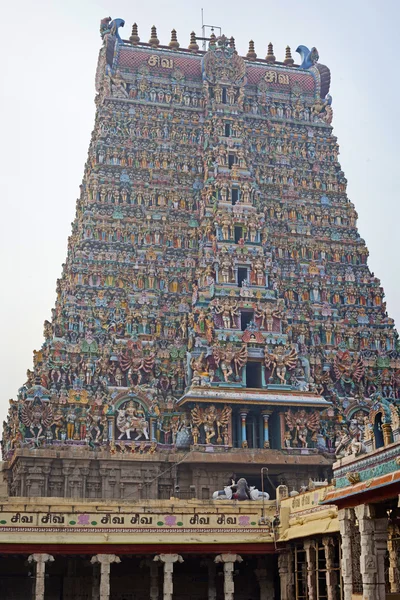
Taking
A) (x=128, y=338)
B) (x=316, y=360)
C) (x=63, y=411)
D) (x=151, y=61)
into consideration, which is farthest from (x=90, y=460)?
(x=151, y=61)

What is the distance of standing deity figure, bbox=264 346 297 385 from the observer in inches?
2130

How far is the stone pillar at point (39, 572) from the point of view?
34.9m

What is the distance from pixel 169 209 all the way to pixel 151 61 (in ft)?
49.7

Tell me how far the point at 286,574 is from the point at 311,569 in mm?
3036

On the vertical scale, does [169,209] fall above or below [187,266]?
above

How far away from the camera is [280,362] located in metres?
54.4

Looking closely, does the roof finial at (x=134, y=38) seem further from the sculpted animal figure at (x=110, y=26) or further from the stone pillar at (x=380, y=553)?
the stone pillar at (x=380, y=553)

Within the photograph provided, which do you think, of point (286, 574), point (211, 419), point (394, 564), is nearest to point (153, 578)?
point (286, 574)

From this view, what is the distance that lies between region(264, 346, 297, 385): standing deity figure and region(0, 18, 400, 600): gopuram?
0.29ft

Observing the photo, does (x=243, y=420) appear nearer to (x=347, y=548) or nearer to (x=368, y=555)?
(x=347, y=548)

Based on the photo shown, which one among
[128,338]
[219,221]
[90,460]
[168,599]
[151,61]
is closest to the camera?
[168,599]

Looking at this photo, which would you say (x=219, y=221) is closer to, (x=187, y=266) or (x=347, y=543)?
(x=187, y=266)

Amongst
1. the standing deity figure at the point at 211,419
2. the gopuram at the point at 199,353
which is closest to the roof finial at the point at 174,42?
the gopuram at the point at 199,353

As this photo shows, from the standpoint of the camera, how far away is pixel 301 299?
62125 millimetres
